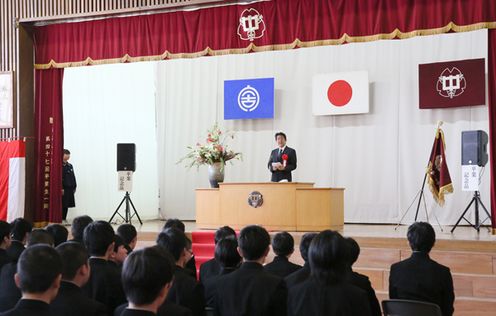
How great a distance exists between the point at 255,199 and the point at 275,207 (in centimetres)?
29

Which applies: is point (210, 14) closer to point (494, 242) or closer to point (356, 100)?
point (356, 100)

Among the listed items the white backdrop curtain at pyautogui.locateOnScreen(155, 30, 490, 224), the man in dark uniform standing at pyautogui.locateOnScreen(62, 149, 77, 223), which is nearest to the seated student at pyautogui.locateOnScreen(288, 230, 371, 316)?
the white backdrop curtain at pyautogui.locateOnScreen(155, 30, 490, 224)

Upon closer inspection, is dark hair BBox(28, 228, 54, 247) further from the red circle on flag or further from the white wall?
the white wall

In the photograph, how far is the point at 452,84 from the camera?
8.82 metres

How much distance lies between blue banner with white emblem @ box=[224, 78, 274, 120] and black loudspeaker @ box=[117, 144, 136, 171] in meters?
1.86

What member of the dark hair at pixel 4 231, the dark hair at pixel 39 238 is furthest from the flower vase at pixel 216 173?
the dark hair at pixel 39 238

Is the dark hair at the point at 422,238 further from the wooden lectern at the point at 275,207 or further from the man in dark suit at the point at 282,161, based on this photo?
the man in dark suit at the point at 282,161

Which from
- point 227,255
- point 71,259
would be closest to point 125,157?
point 227,255

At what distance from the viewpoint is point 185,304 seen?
2539mm

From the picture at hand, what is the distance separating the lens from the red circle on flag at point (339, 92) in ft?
31.3

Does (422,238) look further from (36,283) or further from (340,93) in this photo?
(340,93)

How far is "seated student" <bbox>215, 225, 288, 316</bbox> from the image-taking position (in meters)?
2.62

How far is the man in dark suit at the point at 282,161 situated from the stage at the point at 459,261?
46.7 inches

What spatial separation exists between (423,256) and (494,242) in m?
3.23
